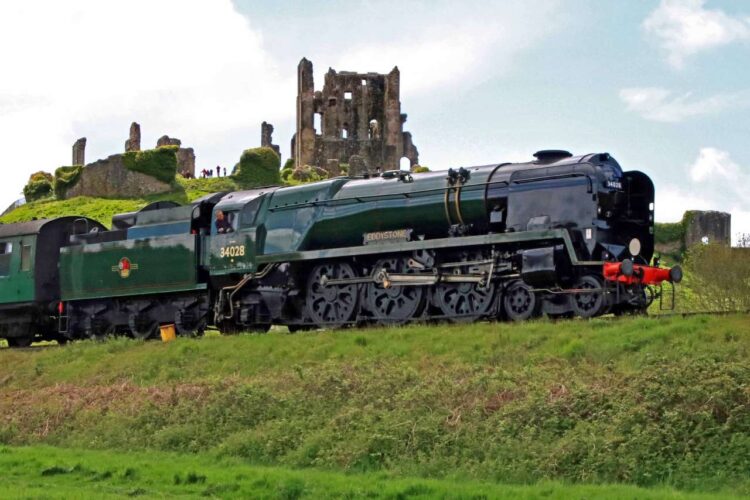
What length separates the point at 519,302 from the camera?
63.0 feet

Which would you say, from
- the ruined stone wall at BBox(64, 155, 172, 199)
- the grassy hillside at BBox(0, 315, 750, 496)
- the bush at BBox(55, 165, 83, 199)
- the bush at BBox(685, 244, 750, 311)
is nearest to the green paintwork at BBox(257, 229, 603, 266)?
the grassy hillside at BBox(0, 315, 750, 496)

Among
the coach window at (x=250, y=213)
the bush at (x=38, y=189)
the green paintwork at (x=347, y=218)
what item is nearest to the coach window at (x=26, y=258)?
the green paintwork at (x=347, y=218)

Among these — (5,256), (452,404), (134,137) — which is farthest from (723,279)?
(134,137)

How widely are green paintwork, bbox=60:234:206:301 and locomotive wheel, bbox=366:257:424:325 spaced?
5.37 m

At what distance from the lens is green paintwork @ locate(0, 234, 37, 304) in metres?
28.6

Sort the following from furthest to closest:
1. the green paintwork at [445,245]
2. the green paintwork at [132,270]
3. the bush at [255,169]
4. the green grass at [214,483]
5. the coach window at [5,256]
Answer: the bush at [255,169] < the coach window at [5,256] < the green paintwork at [132,270] < the green paintwork at [445,245] < the green grass at [214,483]

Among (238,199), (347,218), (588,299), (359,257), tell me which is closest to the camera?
(588,299)

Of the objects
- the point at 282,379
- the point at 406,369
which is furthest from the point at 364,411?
the point at 282,379

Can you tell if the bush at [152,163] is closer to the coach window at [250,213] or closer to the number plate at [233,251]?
the number plate at [233,251]

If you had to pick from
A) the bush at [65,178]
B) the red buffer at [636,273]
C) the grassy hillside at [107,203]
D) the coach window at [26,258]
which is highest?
the bush at [65,178]

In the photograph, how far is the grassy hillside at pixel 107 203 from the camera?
68250 mm

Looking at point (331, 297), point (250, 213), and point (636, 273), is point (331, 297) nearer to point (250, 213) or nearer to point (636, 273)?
point (250, 213)

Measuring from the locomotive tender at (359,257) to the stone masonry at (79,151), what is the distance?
236 feet

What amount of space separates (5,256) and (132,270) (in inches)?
206
